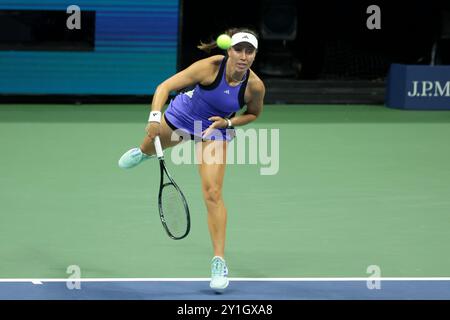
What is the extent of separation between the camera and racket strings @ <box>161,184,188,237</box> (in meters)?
7.27

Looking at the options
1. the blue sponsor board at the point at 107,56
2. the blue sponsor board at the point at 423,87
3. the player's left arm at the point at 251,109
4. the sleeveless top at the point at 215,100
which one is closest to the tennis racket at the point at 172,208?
the player's left arm at the point at 251,109

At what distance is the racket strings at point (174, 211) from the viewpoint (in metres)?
7.27

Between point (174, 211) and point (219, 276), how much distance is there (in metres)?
0.53

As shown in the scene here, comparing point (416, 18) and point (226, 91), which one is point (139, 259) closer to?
point (226, 91)

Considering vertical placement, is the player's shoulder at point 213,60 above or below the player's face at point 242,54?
above

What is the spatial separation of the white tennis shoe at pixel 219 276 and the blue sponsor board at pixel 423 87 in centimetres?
1079

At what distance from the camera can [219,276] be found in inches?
284

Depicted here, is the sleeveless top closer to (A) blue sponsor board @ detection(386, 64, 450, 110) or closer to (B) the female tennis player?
(B) the female tennis player

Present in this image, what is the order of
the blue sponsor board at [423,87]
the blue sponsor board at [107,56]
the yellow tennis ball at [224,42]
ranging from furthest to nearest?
the blue sponsor board at [423,87], the blue sponsor board at [107,56], the yellow tennis ball at [224,42]

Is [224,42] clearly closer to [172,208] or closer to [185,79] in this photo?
[185,79]

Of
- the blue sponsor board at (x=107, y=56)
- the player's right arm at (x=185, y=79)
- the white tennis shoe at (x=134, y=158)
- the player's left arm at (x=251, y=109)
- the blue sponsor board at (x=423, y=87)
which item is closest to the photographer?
the player's right arm at (x=185, y=79)

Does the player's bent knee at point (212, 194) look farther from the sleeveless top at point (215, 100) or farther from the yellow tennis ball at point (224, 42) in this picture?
the yellow tennis ball at point (224, 42)

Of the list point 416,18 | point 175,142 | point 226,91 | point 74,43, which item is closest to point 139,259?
point 175,142

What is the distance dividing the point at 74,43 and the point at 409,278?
421 inches
